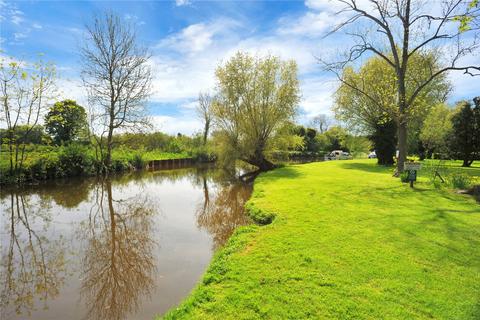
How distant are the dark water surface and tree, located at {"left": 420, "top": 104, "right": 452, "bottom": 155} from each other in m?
22.6

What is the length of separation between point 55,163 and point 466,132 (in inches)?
1258

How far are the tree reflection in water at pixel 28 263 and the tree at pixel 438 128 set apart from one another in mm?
29215

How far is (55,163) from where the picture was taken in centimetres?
1762

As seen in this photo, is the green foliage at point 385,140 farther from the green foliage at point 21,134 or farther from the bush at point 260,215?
the green foliage at point 21,134

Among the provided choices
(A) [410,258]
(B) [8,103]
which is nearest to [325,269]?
(A) [410,258]

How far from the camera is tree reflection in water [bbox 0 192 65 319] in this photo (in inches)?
178

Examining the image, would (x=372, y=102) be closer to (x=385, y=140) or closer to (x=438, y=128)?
(x=385, y=140)

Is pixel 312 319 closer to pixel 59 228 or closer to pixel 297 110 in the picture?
pixel 59 228

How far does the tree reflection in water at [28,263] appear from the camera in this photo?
451cm

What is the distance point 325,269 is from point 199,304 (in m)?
2.09

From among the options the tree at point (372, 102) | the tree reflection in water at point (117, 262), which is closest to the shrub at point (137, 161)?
the tree reflection in water at point (117, 262)

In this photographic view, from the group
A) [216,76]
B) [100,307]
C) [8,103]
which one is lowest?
[100,307]

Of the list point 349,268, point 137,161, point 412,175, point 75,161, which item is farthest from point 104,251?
point 137,161

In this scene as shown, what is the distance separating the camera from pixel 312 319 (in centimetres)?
318
